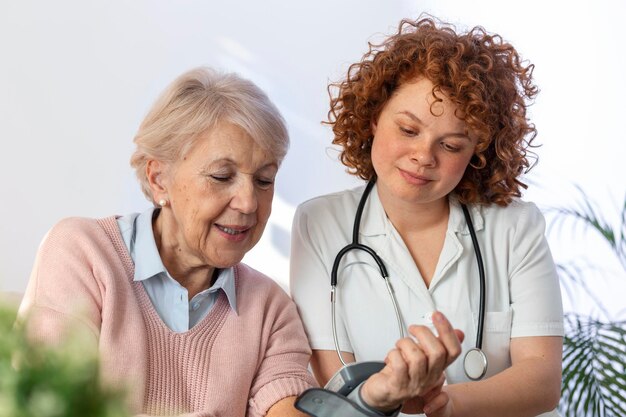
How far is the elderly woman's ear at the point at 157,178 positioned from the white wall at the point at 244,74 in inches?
64.1

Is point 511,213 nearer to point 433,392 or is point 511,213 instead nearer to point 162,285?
point 433,392

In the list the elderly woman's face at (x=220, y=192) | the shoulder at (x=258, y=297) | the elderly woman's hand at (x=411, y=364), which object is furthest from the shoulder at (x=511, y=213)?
the elderly woman's hand at (x=411, y=364)

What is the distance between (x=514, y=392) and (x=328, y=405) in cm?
67

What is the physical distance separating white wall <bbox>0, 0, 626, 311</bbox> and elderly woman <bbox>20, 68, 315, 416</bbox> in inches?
62.7

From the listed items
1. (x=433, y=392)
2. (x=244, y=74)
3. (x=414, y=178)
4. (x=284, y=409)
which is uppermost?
(x=244, y=74)

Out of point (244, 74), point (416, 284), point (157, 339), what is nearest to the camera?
point (157, 339)

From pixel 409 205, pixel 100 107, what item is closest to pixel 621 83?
pixel 409 205

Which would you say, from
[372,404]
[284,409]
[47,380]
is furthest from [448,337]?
[47,380]

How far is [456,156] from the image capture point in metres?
1.83

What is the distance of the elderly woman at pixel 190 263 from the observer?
5.14ft

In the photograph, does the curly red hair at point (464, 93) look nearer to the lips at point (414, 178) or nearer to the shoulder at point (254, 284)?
the lips at point (414, 178)

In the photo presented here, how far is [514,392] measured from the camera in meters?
1.77

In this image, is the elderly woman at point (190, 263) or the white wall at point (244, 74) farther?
the white wall at point (244, 74)

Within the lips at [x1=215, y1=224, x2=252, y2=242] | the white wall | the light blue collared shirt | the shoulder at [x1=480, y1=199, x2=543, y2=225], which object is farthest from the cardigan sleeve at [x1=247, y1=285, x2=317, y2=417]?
the white wall
